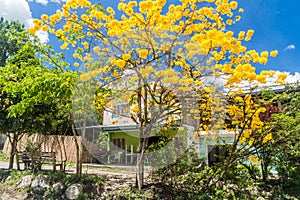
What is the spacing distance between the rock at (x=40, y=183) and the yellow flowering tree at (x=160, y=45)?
3290mm

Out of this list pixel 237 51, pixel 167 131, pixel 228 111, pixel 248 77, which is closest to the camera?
pixel 248 77

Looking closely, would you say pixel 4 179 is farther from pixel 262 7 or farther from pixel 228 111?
pixel 262 7

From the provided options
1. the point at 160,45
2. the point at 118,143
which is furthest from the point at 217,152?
the point at 118,143

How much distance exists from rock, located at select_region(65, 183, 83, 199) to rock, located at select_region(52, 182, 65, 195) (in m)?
0.27

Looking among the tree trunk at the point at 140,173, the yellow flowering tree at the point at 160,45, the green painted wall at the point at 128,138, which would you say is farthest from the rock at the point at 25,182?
the green painted wall at the point at 128,138

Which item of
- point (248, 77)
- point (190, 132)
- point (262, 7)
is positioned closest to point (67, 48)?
point (190, 132)

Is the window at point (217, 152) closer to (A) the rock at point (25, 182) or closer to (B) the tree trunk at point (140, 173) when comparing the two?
(B) the tree trunk at point (140, 173)

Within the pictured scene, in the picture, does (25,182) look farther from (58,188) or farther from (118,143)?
(118,143)

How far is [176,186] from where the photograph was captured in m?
5.89

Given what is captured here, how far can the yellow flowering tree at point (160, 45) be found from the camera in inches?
171

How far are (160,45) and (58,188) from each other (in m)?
4.55

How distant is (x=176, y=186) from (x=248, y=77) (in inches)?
139

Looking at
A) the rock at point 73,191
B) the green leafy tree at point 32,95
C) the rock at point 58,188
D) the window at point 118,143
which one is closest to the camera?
the green leafy tree at point 32,95

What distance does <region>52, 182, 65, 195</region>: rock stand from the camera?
611cm
